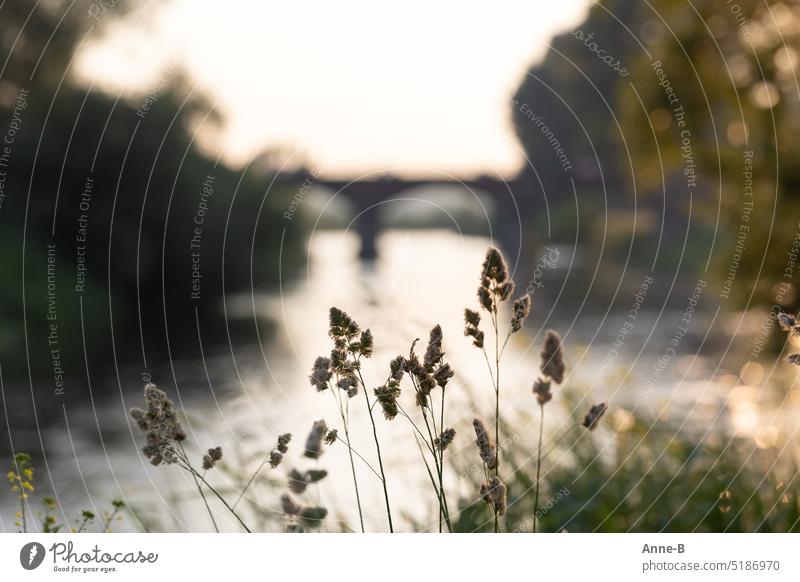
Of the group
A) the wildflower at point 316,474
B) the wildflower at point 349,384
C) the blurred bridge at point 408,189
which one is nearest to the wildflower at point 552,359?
the wildflower at point 349,384

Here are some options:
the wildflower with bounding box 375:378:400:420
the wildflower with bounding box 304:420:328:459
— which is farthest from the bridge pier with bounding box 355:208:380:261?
the wildflower with bounding box 375:378:400:420

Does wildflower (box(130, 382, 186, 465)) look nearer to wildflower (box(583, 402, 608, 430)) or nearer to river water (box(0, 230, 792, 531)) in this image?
river water (box(0, 230, 792, 531))

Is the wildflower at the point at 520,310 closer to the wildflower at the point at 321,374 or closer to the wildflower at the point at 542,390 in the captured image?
the wildflower at the point at 542,390

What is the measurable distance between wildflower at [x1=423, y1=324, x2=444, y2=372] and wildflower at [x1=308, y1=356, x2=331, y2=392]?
12.5 inches

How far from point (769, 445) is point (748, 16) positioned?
30.6 feet

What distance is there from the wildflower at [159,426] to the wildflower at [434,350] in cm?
75

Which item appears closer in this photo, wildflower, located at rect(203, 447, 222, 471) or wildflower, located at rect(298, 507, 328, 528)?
wildflower, located at rect(203, 447, 222, 471)

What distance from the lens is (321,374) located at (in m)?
2.80

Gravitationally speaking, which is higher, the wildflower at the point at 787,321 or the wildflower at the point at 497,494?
the wildflower at the point at 787,321

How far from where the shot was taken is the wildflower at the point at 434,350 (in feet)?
8.66

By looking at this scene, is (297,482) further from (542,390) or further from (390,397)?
(542,390)

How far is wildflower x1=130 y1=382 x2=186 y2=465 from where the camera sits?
2.75 metres

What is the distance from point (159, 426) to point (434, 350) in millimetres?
854
